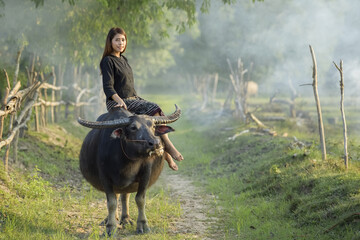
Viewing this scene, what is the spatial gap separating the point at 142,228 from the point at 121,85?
2.04 metres

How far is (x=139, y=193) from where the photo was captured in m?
5.41

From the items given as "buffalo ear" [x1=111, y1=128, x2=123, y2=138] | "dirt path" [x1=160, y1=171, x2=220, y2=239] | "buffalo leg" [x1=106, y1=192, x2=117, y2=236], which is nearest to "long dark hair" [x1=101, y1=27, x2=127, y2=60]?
"buffalo ear" [x1=111, y1=128, x2=123, y2=138]

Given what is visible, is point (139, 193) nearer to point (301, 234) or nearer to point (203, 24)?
point (301, 234)

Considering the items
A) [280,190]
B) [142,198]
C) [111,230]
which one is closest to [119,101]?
[142,198]

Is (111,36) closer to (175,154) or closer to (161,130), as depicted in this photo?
(161,130)

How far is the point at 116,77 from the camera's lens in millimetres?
5617

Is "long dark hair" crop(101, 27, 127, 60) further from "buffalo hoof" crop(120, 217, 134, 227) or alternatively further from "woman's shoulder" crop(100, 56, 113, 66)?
"buffalo hoof" crop(120, 217, 134, 227)

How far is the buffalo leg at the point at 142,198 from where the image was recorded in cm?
530

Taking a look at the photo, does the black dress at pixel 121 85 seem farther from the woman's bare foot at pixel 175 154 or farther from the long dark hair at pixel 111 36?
the woman's bare foot at pixel 175 154

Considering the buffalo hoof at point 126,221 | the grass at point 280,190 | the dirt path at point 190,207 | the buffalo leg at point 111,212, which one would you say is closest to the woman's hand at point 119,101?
the buffalo leg at point 111,212

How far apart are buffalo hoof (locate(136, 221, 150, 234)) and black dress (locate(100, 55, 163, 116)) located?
1533 millimetres

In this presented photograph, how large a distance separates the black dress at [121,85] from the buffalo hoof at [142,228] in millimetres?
1533

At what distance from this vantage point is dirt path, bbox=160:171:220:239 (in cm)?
580

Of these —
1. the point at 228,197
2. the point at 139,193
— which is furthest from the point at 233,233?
the point at 228,197
